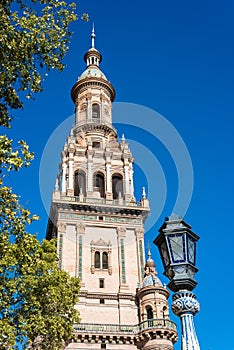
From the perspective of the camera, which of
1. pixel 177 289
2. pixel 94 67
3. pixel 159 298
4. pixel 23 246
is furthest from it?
pixel 94 67

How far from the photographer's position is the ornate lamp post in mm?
7898

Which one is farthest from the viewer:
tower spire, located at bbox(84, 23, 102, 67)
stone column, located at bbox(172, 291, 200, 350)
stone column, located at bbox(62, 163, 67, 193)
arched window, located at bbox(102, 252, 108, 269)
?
tower spire, located at bbox(84, 23, 102, 67)

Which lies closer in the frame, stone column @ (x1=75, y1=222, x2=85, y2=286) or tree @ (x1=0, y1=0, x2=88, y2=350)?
tree @ (x1=0, y1=0, x2=88, y2=350)

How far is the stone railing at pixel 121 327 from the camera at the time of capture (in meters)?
36.6

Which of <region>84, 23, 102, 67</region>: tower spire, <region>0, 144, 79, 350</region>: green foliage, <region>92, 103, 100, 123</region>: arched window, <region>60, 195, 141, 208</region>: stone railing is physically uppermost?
<region>84, 23, 102, 67</region>: tower spire

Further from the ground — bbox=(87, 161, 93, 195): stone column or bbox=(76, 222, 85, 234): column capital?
bbox=(87, 161, 93, 195): stone column

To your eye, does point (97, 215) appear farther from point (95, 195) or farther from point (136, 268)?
point (136, 268)

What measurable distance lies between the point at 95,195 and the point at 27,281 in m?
26.2

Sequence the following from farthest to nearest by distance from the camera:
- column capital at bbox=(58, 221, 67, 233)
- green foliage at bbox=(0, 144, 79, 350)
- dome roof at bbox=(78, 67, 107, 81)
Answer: dome roof at bbox=(78, 67, 107, 81) → column capital at bbox=(58, 221, 67, 233) → green foliage at bbox=(0, 144, 79, 350)

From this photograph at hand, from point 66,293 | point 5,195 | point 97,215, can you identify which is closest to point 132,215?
point 97,215

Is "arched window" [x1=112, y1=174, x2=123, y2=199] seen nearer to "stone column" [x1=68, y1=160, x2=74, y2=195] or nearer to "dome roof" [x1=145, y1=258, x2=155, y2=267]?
"stone column" [x1=68, y1=160, x2=74, y2=195]

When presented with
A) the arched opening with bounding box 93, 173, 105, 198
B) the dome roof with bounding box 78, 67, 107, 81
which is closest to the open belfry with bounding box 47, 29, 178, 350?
the arched opening with bounding box 93, 173, 105, 198

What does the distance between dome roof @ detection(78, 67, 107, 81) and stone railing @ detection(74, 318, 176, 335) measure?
3161 centimetres

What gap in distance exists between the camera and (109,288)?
39.6m
